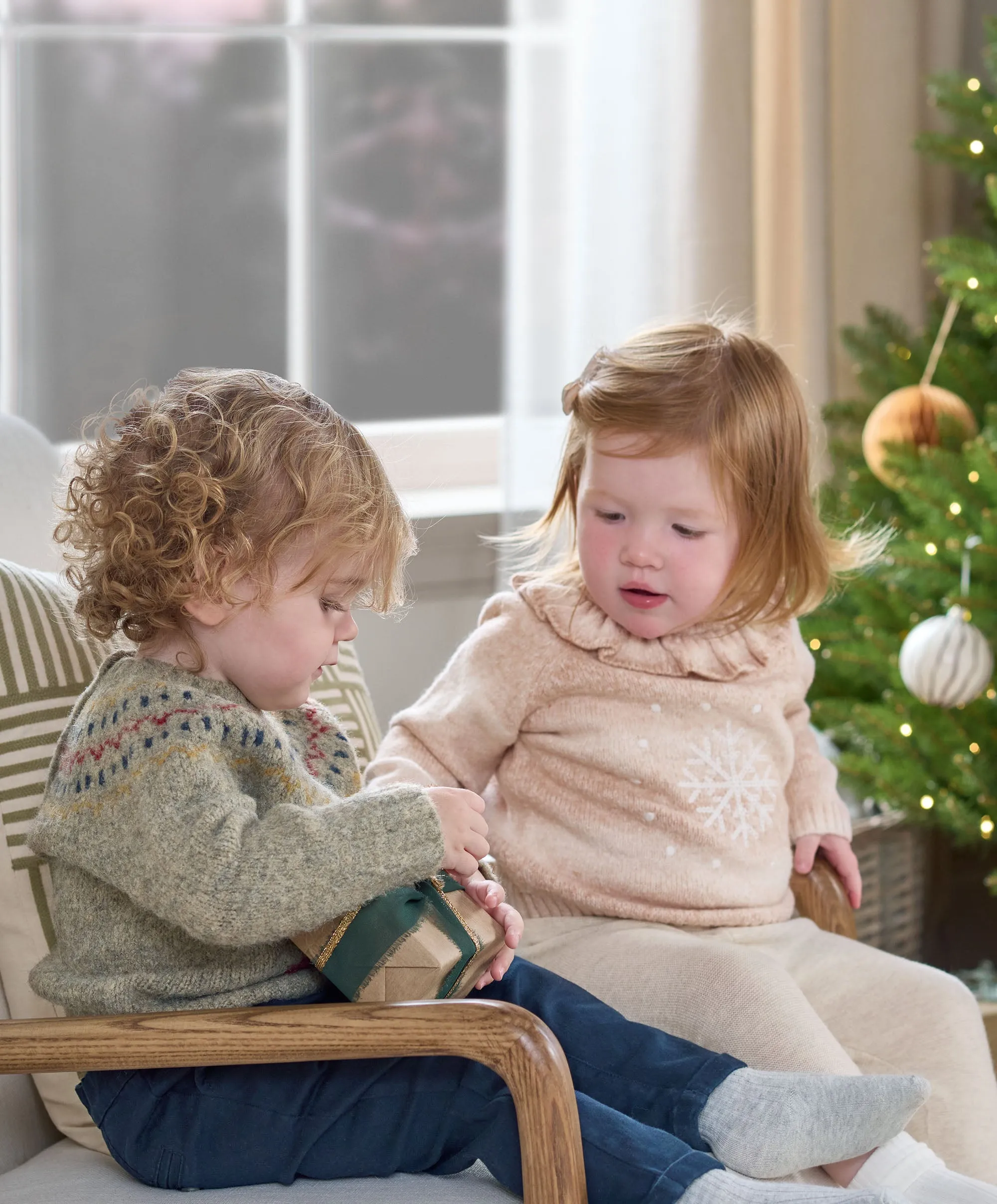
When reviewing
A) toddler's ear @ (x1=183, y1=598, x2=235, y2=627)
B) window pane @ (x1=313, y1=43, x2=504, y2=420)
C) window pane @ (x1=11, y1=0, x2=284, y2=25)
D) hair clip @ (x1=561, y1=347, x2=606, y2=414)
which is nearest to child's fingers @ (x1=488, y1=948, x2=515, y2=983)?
toddler's ear @ (x1=183, y1=598, x2=235, y2=627)

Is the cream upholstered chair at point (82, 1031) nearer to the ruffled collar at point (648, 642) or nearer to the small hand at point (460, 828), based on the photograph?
the small hand at point (460, 828)

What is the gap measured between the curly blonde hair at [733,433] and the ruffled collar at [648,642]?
0.03m

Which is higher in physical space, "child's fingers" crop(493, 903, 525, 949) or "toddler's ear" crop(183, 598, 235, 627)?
"toddler's ear" crop(183, 598, 235, 627)

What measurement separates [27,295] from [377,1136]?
1773 millimetres

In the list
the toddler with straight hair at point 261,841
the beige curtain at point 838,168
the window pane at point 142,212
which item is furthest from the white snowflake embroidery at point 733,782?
the window pane at point 142,212

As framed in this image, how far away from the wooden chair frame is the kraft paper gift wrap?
5 centimetres

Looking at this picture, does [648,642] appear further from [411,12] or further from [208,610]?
[411,12]


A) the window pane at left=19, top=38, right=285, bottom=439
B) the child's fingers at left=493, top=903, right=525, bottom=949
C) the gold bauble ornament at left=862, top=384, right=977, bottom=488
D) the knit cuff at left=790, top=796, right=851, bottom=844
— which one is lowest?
the knit cuff at left=790, top=796, right=851, bottom=844

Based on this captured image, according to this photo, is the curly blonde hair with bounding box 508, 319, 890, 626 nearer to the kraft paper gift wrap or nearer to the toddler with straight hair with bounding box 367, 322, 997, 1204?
the toddler with straight hair with bounding box 367, 322, 997, 1204

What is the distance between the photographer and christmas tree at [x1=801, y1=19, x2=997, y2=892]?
2.07 m

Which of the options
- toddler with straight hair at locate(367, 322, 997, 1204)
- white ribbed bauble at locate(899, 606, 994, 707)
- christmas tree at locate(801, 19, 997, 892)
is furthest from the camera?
christmas tree at locate(801, 19, 997, 892)

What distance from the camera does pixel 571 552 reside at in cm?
158

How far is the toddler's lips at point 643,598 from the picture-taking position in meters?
1.45

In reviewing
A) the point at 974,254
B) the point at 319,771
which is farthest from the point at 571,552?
the point at 974,254
